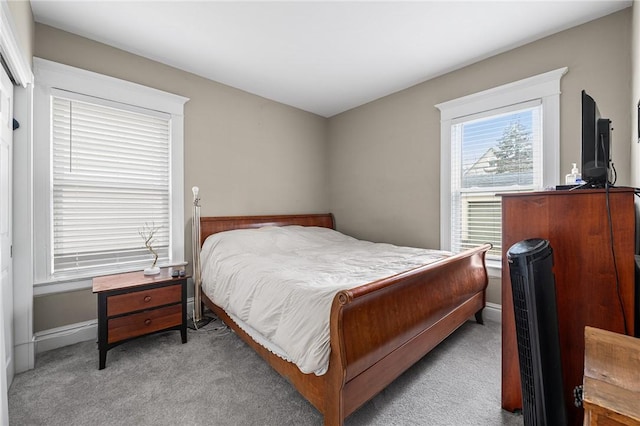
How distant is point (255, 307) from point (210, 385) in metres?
0.56

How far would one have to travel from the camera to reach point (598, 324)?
4.09 ft

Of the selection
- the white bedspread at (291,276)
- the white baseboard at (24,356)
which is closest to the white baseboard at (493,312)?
the white bedspread at (291,276)

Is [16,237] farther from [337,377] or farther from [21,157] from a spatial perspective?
[337,377]

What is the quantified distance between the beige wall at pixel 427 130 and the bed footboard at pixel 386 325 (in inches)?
44.0

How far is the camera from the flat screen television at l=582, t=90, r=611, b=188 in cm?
128

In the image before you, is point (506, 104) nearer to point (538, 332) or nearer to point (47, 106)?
point (538, 332)

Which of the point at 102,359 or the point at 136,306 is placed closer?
the point at 102,359

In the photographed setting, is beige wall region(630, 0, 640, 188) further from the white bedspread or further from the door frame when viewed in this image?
the door frame

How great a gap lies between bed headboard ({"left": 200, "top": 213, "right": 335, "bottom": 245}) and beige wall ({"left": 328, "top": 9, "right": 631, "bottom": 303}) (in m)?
0.31

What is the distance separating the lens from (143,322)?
7.27 feet

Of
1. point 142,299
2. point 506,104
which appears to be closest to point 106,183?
point 142,299

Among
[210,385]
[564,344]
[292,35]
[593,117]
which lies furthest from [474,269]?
[292,35]

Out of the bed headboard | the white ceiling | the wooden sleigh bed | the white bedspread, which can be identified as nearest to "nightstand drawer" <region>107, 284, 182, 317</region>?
the white bedspread

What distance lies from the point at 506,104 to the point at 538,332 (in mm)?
2420
